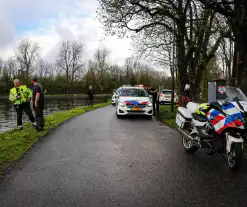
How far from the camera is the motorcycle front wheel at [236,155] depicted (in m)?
5.18

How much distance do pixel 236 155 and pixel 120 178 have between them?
2008 mm

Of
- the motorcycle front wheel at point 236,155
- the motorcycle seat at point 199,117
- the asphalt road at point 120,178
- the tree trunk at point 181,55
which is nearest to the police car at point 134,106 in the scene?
the tree trunk at point 181,55

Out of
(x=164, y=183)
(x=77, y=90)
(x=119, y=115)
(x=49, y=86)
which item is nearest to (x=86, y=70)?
(x=77, y=90)

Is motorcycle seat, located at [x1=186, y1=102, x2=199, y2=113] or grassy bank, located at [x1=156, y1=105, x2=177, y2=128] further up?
motorcycle seat, located at [x1=186, y1=102, x2=199, y2=113]

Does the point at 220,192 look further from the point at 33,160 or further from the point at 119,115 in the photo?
the point at 119,115

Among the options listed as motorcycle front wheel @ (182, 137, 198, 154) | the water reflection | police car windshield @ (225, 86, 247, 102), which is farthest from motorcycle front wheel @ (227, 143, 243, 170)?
the water reflection

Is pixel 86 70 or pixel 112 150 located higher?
pixel 86 70

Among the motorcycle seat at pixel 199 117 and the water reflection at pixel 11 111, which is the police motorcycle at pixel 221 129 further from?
the water reflection at pixel 11 111

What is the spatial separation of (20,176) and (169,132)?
6356mm

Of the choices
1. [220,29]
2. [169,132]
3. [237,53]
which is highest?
[220,29]

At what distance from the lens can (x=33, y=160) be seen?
6332 millimetres

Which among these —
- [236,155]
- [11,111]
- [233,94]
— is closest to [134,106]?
[233,94]

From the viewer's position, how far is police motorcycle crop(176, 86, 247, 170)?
17.4ft

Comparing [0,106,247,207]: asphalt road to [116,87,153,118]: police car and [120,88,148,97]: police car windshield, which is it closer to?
[116,87,153,118]: police car
